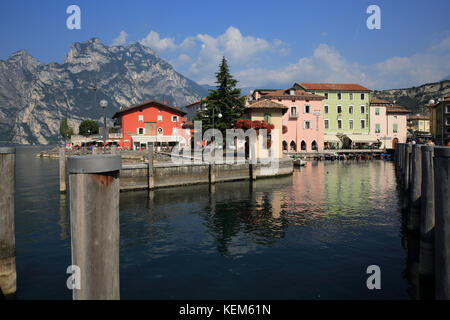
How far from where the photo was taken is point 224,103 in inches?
1797

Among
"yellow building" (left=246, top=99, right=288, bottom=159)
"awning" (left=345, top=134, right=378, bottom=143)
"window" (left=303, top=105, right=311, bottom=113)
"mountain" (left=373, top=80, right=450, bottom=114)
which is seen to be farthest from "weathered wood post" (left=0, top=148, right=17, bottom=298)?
"mountain" (left=373, top=80, right=450, bottom=114)

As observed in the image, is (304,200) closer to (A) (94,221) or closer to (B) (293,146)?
(A) (94,221)

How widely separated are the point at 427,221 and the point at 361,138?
64.9 meters

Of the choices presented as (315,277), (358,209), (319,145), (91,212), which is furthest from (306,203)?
(319,145)

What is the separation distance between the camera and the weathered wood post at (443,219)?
5.11 meters

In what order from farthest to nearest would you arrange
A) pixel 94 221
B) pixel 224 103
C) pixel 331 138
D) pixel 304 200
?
pixel 331 138
pixel 224 103
pixel 304 200
pixel 94 221

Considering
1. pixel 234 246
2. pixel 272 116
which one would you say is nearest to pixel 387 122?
pixel 272 116

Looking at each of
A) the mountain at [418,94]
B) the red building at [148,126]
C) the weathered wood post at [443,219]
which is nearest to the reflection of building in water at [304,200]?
the weathered wood post at [443,219]

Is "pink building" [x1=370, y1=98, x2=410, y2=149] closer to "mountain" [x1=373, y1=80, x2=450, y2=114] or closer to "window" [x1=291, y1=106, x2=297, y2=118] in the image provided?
"window" [x1=291, y1=106, x2=297, y2=118]

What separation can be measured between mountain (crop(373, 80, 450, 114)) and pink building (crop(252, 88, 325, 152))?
10453 centimetres

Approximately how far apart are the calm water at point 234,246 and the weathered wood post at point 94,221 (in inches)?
242

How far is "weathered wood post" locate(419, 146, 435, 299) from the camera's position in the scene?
8867mm

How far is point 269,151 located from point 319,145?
29805mm
